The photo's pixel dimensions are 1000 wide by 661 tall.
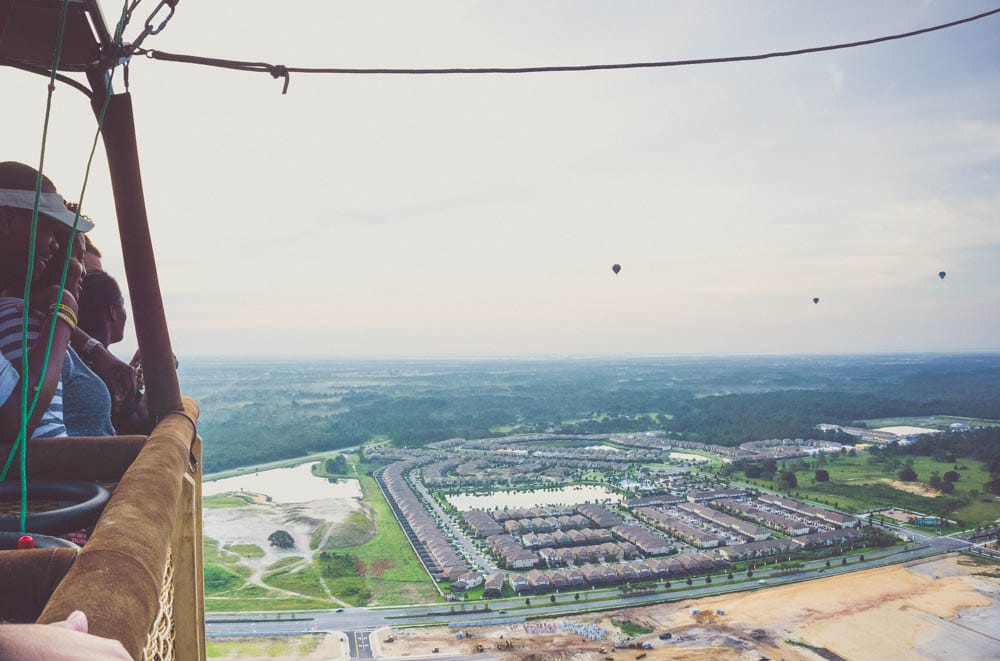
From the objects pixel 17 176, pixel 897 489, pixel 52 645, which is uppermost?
pixel 17 176

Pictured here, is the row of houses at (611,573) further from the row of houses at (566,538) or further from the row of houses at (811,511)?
the row of houses at (811,511)

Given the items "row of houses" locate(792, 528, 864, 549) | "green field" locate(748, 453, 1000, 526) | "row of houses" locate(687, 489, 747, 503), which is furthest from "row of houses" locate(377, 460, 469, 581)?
"green field" locate(748, 453, 1000, 526)

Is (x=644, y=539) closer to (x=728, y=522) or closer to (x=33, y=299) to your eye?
(x=728, y=522)

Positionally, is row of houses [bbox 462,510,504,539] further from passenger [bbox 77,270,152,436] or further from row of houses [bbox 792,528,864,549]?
passenger [bbox 77,270,152,436]

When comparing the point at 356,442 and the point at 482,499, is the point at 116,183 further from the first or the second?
the point at 356,442

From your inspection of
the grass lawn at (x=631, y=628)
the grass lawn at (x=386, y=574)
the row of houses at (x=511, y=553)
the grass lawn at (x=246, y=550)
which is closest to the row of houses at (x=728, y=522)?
the row of houses at (x=511, y=553)

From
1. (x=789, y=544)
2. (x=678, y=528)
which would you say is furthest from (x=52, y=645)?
(x=678, y=528)

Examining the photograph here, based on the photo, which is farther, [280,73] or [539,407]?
[539,407]
